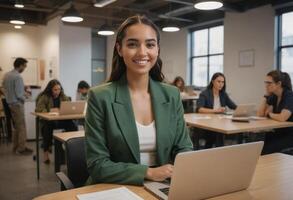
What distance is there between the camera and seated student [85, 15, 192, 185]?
1.31 m

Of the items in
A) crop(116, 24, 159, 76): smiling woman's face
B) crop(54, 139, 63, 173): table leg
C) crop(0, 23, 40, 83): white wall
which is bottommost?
crop(54, 139, 63, 173): table leg

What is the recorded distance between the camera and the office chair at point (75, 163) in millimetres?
1787

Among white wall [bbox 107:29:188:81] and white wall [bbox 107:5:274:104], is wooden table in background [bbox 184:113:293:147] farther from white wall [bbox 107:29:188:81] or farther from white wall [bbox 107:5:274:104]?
white wall [bbox 107:29:188:81]

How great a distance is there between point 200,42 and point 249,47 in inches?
74.0

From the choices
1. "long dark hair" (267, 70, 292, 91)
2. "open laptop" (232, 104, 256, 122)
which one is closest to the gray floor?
"open laptop" (232, 104, 256, 122)

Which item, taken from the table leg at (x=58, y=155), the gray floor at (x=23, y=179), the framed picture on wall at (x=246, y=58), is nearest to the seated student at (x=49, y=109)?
the gray floor at (x=23, y=179)

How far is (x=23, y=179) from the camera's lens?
394cm

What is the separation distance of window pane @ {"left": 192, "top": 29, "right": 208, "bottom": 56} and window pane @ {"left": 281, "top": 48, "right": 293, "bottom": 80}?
239 cm

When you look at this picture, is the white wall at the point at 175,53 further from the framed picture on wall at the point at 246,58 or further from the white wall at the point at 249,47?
the framed picture on wall at the point at 246,58

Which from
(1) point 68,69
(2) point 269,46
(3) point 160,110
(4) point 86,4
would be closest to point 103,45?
(1) point 68,69

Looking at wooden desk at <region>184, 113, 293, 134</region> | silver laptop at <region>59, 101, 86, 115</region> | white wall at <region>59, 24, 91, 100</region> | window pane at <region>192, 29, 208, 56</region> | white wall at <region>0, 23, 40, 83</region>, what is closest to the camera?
wooden desk at <region>184, 113, 293, 134</region>

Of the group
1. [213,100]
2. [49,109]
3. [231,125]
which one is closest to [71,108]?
[49,109]

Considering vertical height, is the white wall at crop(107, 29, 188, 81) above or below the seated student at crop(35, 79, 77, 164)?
above

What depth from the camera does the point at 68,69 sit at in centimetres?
785
